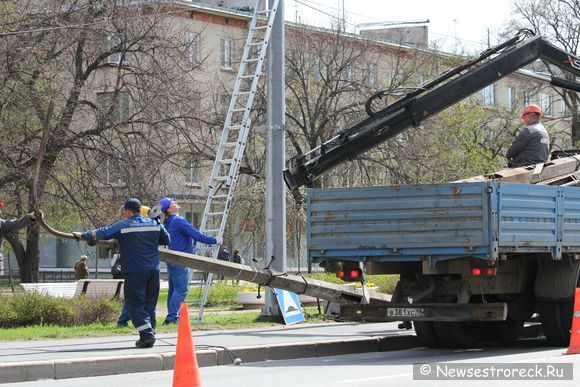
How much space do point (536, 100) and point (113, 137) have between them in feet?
102

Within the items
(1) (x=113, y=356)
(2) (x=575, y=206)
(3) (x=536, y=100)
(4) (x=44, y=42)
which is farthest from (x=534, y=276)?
(3) (x=536, y=100)

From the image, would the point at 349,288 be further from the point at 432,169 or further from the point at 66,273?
the point at 66,273

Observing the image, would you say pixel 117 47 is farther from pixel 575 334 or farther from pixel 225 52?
pixel 225 52

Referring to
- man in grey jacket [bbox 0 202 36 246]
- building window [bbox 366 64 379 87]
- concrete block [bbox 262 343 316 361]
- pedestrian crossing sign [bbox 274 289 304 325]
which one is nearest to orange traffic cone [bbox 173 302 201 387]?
man in grey jacket [bbox 0 202 36 246]

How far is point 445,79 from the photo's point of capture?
54.5 ft

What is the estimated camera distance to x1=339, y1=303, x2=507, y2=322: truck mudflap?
13.8 meters

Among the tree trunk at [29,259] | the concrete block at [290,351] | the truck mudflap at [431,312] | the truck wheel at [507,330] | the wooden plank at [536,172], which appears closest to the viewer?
the truck mudflap at [431,312]

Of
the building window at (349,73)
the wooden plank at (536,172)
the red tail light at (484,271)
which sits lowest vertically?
the red tail light at (484,271)

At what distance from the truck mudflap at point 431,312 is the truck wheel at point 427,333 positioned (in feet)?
4.16

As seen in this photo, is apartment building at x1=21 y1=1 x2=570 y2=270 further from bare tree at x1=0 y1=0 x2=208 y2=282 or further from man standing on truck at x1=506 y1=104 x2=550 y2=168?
man standing on truck at x1=506 y1=104 x2=550 y2=168

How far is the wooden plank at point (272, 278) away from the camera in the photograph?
13664 millimetres

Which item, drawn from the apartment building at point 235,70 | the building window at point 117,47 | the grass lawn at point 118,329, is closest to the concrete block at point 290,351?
the grass lawn at point 118,329

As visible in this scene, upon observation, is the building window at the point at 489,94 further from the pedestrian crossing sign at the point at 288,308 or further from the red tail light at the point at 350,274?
the red tail light at the point at 350,274

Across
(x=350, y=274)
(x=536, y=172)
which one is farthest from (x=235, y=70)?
(x=350, y=274)
